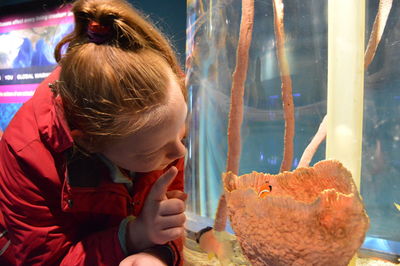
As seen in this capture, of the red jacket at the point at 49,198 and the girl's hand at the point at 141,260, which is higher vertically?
the red jacket at the point at 49,198

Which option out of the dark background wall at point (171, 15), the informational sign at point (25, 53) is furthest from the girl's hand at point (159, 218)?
the informational sign at point (25, 53)

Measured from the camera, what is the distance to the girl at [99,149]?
508mm

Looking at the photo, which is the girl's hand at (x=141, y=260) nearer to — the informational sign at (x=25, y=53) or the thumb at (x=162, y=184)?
the thumb at (x=162, y=184)

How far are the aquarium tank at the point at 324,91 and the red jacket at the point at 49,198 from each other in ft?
0.79

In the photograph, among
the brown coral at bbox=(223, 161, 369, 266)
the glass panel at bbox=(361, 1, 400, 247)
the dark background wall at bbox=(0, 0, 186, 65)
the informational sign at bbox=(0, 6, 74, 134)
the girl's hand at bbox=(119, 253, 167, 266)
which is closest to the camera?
the brown coral at bbox=(223, 161, 369, 266)

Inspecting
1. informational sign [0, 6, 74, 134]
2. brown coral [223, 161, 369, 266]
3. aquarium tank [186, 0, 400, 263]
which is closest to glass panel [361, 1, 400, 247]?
aquarium tank [186, 0, 400, 263]

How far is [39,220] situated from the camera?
1.93 ft

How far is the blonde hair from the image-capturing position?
498mm

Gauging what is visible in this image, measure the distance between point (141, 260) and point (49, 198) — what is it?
197 millimetres

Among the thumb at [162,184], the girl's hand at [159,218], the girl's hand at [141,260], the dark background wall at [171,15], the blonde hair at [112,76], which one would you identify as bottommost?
the girl's hand at [141,260]

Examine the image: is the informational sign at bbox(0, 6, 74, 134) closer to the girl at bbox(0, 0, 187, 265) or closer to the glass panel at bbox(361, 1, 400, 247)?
the girl at bbox(0, 0, 187, 265)

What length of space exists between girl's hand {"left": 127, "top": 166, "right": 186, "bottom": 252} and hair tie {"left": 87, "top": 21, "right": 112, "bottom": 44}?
22cm

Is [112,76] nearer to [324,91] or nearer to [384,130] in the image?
[324,91]

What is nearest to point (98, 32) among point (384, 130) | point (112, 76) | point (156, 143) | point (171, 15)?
point (112, 76)
